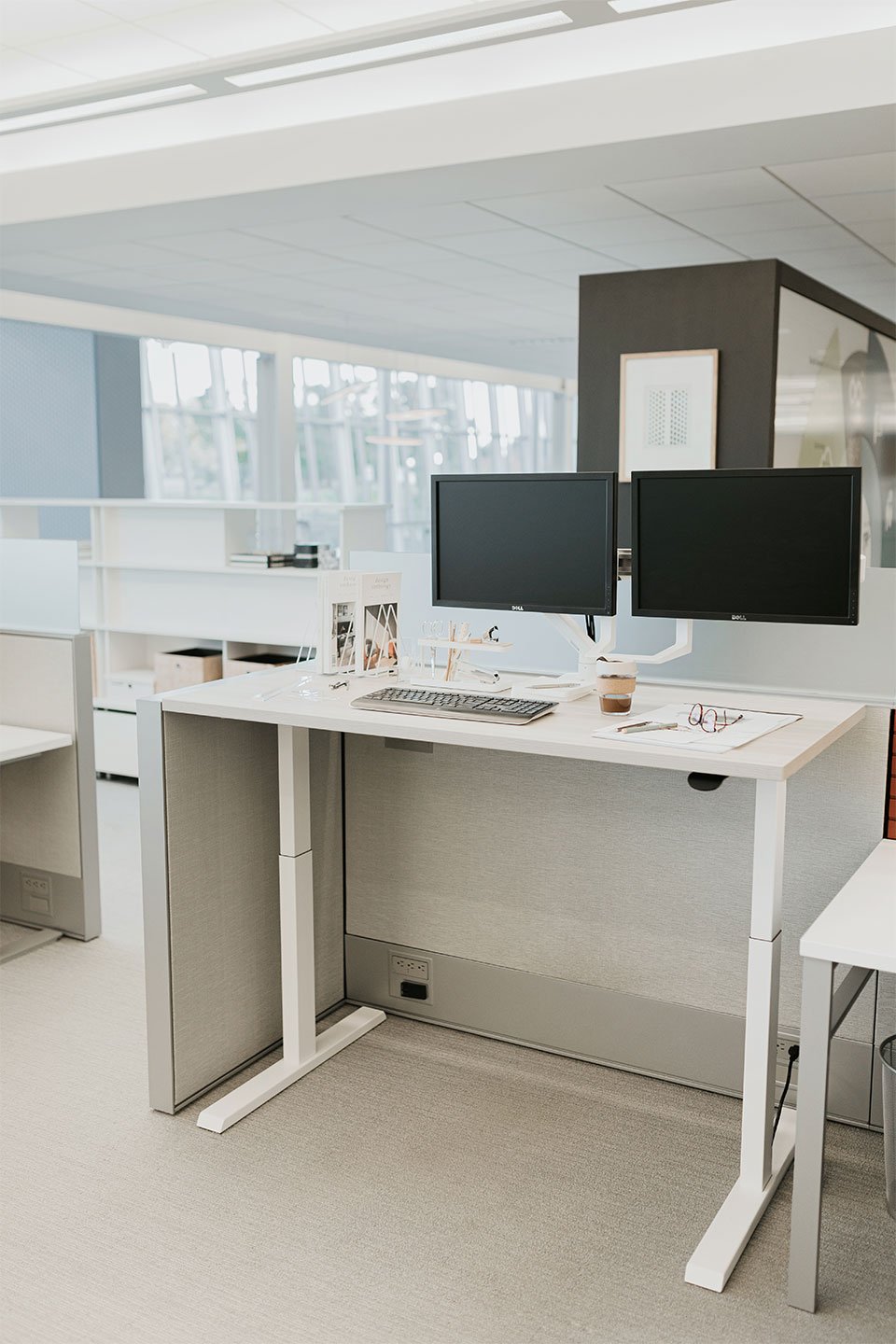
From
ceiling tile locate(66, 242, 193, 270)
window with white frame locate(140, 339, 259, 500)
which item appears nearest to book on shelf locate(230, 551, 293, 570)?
ceiling tile locate(66, 242, 193, 270)

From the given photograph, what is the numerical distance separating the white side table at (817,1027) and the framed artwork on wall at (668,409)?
2972mm

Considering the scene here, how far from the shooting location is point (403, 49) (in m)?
4.02

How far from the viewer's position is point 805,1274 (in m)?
1.95

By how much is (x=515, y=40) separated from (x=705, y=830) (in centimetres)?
277

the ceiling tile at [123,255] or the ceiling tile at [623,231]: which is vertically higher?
the ceiling tile at [123,255]

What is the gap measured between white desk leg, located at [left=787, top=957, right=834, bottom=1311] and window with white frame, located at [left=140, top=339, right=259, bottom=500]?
866 cm

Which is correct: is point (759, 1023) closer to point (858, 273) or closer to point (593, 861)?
point (593, 861)

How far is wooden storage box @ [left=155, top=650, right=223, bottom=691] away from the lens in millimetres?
5469

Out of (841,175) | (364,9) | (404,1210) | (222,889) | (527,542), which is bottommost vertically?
(404,1210)

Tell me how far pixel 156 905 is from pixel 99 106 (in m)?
3.57

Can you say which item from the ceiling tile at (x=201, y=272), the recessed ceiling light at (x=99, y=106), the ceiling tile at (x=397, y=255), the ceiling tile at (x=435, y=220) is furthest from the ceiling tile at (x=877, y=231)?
the ceiling tile at (x=201, y=272)

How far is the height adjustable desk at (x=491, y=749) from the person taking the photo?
6.84 feet

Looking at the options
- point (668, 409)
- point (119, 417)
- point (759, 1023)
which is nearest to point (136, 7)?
point (668, 409)

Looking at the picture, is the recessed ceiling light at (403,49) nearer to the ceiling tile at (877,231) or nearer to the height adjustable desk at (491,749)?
the ceiling tile at (877,231)
